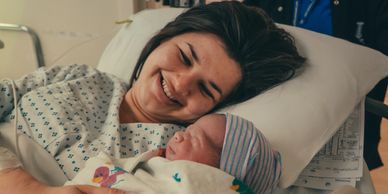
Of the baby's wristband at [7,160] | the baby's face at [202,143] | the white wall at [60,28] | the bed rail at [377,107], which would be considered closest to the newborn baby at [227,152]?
the baby's face at [202,143]

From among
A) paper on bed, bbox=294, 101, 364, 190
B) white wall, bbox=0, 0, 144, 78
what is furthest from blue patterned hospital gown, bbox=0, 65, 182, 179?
white wall, bbox=0, 0, 144, 78

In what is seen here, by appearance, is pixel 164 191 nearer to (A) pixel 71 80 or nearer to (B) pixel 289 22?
(A) pixel 71 80

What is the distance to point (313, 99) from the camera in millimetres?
1174

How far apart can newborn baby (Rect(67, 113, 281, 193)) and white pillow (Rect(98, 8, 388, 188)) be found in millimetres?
194

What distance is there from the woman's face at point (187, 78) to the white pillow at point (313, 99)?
0.36ft

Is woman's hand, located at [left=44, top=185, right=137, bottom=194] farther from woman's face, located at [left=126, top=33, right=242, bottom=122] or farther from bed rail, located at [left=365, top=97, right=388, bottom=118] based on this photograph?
bed rail, located at [left=365, top=97, right=388, bottom=118]

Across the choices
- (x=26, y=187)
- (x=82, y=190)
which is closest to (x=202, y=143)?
(x=82, y=190)

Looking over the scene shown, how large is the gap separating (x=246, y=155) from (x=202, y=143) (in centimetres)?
10

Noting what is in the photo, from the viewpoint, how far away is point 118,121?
3.64 ft

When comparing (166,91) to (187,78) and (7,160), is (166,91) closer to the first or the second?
(187,78)

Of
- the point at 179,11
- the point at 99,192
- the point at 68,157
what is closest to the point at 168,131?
the point at 68,157

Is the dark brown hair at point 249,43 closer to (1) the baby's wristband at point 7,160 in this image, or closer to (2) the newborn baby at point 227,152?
(2) the newborn baby at point 227,152

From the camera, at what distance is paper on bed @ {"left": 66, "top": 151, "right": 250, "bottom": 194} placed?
0.77 meters

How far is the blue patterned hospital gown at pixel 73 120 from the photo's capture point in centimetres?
98
